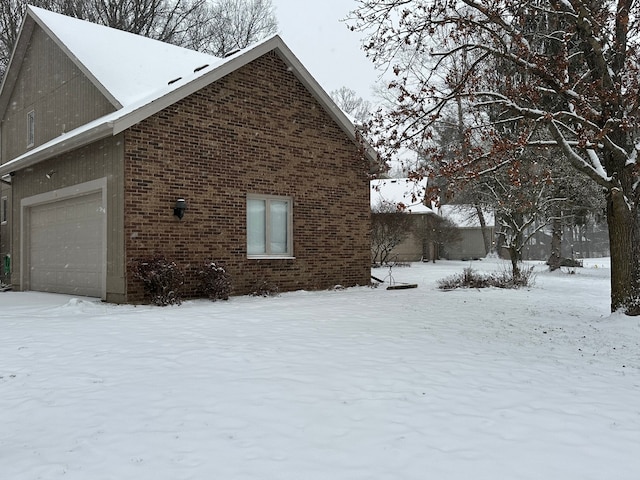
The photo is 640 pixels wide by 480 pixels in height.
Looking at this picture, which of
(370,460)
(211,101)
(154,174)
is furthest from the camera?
(211,101)

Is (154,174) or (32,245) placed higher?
(154,174)

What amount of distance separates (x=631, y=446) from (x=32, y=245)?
48.2ft

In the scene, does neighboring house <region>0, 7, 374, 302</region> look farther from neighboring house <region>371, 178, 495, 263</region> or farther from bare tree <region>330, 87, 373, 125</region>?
bare tree <region>330, 87, 373, 125</region>

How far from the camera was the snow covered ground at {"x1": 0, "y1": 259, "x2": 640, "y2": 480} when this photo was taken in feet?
10.2

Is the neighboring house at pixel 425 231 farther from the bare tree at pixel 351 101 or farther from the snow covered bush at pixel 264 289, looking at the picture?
the snow covered bush at pixel 264 289

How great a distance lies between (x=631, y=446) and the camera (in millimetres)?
3367

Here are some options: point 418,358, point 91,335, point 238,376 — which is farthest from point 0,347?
point 418,358

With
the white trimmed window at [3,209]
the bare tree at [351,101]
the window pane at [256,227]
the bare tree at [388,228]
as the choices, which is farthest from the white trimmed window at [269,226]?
the bare tree at [351,101]

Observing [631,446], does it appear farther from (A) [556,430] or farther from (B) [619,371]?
(B) [619,371]

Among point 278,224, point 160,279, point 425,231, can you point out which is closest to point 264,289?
point 278,224

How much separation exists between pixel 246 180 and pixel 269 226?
1233 millimetres

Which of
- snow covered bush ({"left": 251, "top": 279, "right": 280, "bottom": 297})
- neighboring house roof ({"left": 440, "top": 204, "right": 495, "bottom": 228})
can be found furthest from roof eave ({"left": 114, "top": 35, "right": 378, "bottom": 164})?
neighboring house roof ({"left": 440, "top": 204, "right": 495, "bottom": 228})

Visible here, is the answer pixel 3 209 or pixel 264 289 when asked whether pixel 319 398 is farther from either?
pixel 3 209

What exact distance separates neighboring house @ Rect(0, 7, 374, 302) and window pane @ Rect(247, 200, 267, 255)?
0.03 m
